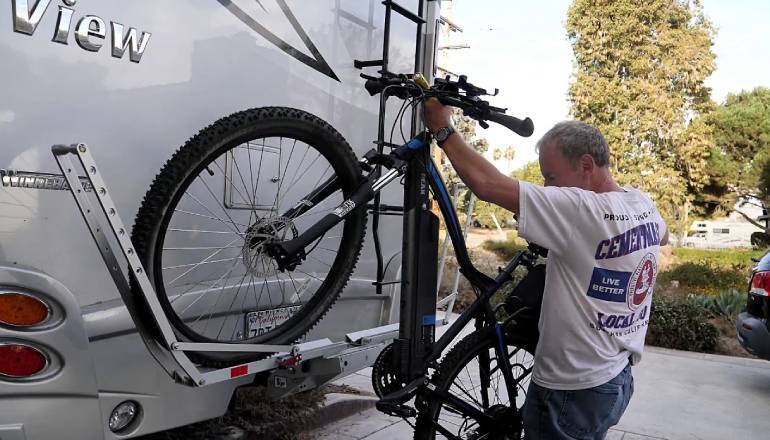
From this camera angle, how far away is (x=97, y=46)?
7.48ft

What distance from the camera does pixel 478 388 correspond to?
3.06 m

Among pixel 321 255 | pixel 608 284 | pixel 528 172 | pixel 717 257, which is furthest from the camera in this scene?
pixel 528 172

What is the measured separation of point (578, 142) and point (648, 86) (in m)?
18.1

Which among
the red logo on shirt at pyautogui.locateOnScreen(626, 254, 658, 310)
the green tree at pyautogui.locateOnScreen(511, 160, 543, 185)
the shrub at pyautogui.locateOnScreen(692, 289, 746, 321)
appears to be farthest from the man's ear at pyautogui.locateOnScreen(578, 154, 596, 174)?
the green tree at pyautogui.locateOnScreen(511, 160, 543, 185)

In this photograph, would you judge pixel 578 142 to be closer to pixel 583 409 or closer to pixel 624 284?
pixel 624 284

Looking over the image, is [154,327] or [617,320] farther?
[617,320]

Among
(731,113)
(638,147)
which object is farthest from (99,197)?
(731,113)

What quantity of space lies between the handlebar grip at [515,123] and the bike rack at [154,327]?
1.26m

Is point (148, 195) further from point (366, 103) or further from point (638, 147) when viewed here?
point (638, 147)

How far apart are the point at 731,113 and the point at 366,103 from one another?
2758 centimetres

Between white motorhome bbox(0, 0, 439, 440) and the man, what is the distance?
0.98m

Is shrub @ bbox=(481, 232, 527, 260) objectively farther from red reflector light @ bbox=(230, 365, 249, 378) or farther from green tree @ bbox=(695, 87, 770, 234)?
red reflector light @ bbox=(230, 365, 249, 378)

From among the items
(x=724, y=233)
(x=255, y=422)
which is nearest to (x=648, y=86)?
(x=255, y=422)

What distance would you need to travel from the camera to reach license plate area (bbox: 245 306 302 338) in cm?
296
